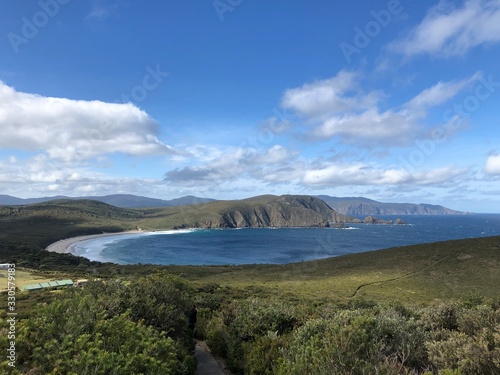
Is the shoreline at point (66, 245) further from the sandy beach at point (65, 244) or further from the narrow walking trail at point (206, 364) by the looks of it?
the narrow walking trail at point (206, 364)

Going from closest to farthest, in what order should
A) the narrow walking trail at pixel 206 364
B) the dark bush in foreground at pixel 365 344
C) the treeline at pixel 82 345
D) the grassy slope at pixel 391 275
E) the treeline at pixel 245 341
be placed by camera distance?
the treeline at pixel 82 345
the treeline at pixel 245 341
the dark bush in foreground at pixel 365 344
the narrow walking trail at pixel 206 364
the grassy slope at pixel 391 275

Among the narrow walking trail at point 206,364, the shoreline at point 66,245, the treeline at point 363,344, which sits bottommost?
the shoreline at point 66,245

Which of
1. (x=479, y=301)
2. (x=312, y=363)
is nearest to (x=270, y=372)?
(x=312, y=363)

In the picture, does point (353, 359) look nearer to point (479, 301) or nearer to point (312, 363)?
point (312, 363)

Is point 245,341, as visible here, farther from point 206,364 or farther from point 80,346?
point 80,346

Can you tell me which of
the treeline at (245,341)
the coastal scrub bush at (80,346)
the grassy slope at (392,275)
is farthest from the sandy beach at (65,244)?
the coastal scrub bush at (80,346)

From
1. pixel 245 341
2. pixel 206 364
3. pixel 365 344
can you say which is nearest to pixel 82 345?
pixel 365 344
